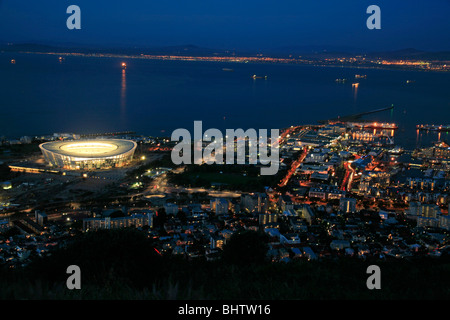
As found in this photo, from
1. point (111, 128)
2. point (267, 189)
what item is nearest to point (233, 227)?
point (267, 189)

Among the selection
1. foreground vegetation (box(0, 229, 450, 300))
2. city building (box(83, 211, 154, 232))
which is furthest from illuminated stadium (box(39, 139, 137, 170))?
foreground vegetation (box(0, 229, 450, 300))

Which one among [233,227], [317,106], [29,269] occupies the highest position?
[317,106]

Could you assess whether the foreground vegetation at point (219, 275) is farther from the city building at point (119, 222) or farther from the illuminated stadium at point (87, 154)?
the illuminated stadium at point (87, 154)

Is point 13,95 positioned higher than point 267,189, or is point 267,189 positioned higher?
point 13,95

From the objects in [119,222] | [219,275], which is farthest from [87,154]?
[219,275]

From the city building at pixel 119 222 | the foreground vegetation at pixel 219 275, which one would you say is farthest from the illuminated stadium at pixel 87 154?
the foreground vegetation at pixel 219 275

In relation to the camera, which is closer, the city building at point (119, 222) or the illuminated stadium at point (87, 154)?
the city building at point (119, 222)

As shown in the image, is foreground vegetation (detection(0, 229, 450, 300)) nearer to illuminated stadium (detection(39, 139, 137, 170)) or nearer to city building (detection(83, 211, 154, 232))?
city building (detection(83, 211, 154, 232))

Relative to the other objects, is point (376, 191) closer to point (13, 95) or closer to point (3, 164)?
point (3, 164)
